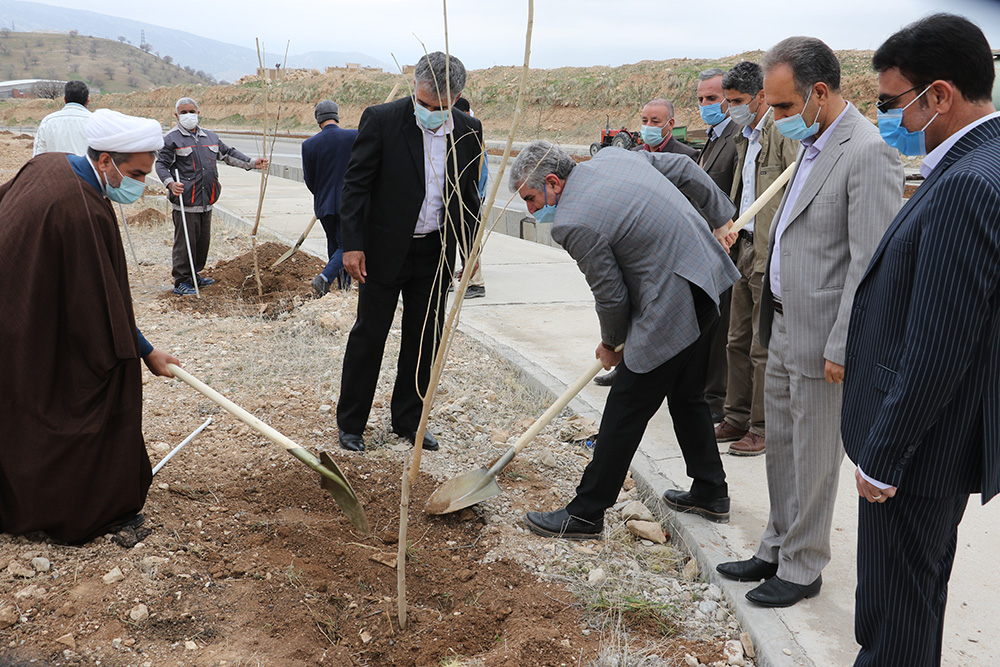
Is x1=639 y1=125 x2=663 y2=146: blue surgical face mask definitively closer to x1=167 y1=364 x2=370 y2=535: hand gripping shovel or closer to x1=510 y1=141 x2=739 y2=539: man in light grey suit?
x1=510 y1=141 x2=739 y2=539: man in light grey suit

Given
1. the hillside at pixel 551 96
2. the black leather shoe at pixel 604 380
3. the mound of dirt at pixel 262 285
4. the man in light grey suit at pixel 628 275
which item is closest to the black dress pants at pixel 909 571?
the man in light grey suit at pixel 628 275

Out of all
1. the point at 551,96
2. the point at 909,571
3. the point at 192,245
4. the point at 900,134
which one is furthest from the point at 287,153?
the point at 909,571

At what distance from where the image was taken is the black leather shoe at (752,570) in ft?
9.17

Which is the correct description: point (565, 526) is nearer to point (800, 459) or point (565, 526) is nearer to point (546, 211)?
point (800, 459)

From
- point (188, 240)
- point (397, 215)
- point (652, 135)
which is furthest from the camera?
point (188, 240)

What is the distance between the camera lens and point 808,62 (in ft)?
7.99

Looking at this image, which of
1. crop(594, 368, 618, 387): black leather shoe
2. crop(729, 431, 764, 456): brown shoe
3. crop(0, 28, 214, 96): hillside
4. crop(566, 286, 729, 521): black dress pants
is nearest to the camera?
crop(566, 286, 729, 521): black dress pants

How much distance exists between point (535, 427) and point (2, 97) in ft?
247

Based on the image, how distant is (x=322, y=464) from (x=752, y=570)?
1706mm

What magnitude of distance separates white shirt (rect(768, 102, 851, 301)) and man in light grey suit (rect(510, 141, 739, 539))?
261 millimetres

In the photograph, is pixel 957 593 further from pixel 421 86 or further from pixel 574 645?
pixel 421 86

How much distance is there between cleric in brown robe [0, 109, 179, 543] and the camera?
2.68 metres

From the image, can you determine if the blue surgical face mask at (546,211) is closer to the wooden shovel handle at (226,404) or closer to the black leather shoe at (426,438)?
the wooden shovel handle at (226,404)

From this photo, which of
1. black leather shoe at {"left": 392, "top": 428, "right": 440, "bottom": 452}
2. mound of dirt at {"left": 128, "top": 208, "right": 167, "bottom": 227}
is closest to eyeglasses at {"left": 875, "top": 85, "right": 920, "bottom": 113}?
black leather shoe at {"left": 392, "top": 428, "right": 440, "bottom": 452}
